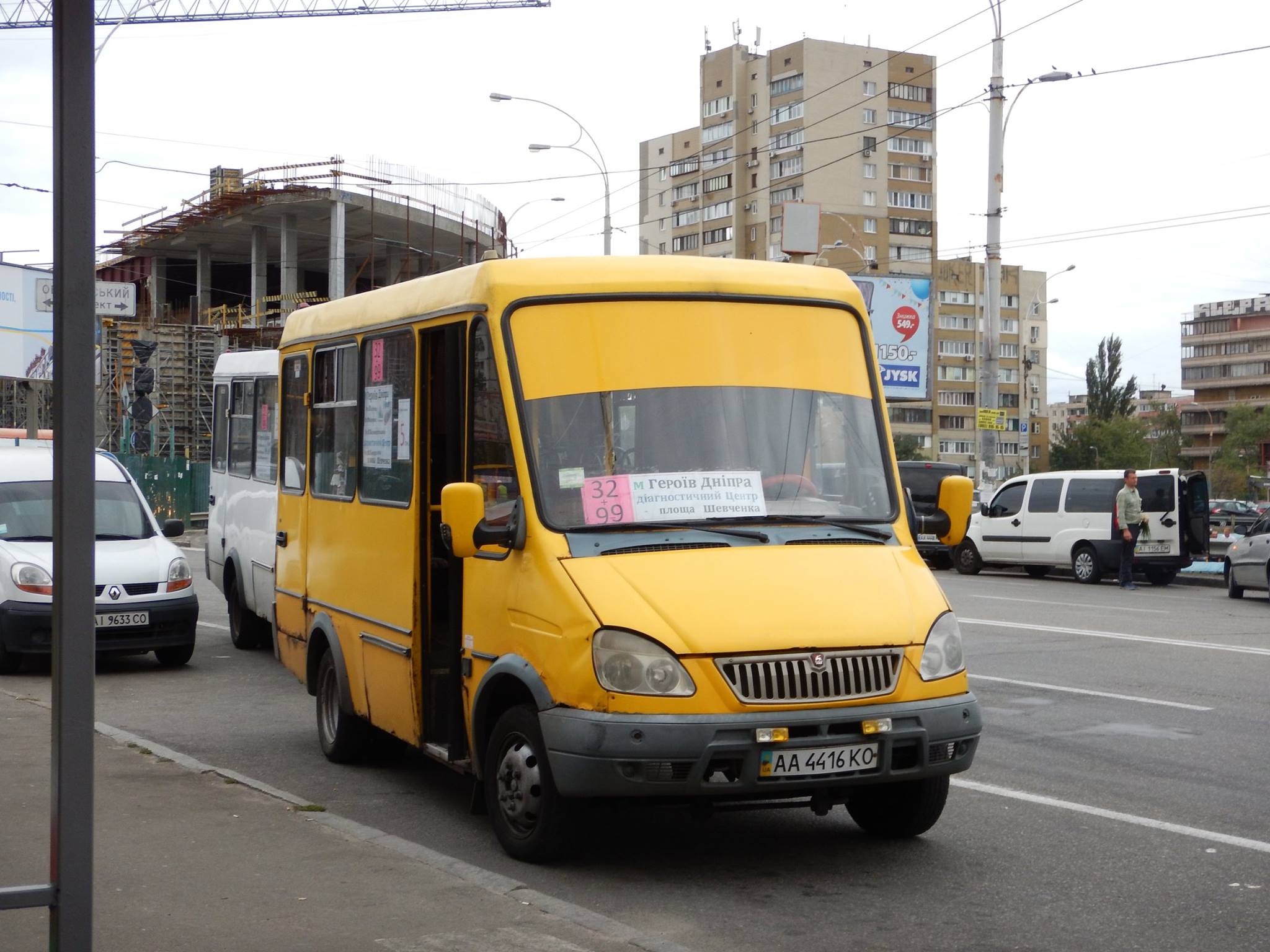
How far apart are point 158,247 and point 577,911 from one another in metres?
60.6

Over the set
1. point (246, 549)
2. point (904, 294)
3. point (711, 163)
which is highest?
point (711, 163)

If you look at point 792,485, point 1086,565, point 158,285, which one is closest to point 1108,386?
point 158,285

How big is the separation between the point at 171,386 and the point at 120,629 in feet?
140

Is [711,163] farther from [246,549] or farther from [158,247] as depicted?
[246,549]

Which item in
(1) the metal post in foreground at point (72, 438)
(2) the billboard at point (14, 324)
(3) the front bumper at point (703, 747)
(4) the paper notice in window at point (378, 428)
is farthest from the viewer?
(2) the billboard at point (14, 324)

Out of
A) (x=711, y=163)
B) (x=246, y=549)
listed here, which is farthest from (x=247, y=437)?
(x=711, y=163)

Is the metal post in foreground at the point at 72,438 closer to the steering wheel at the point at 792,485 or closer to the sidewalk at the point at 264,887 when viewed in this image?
the sidewalk at the point at 264,887

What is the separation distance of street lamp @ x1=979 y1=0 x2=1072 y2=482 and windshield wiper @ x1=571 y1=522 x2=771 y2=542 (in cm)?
2410

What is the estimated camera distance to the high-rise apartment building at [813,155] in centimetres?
9800

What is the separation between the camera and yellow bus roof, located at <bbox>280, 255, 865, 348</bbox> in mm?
6852

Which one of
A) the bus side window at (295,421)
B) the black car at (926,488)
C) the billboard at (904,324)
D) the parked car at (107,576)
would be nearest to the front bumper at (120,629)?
the parked car at (107,576)

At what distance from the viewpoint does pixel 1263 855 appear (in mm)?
6660

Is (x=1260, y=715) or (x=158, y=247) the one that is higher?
(x=158, y=247)

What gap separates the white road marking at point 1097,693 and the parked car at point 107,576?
6.68 metres
